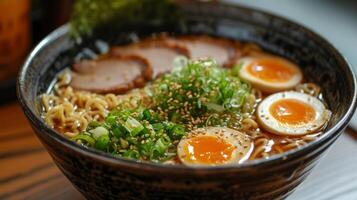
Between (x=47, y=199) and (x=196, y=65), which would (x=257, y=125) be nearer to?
(x=196, y=65)

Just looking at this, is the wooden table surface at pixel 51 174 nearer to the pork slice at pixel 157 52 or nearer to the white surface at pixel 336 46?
the white surface at pixel 336 46

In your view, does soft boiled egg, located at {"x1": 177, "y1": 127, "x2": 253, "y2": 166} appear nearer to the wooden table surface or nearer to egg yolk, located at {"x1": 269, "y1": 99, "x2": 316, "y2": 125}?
egg yolk, located at {"x1": 269, "y1": 99, "x2": 316, "y2": 125}

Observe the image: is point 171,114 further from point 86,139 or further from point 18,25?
point 18,25

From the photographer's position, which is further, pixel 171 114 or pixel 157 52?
pixel 157 52

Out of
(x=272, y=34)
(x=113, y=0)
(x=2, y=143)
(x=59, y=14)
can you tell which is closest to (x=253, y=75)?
(x=272, y=34)

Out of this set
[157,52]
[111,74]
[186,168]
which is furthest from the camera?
[157,52]

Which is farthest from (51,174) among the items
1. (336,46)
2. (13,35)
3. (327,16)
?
(327,16)
